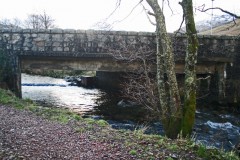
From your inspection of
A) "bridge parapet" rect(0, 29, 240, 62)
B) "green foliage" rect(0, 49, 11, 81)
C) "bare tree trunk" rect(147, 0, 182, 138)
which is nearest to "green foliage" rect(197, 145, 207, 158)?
"bare tree trunk" rect(147, 0, 182, 138)

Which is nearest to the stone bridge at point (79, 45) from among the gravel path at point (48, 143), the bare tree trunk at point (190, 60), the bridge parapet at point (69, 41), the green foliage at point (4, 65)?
the bridge parapet at point (69, 41)

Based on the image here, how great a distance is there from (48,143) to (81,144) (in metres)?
0.80

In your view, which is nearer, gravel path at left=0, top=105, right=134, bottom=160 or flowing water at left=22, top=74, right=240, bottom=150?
gravel path at left=0, top=105, right=134, bottom=160

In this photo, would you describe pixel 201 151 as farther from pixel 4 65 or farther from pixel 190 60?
pixel 4 65

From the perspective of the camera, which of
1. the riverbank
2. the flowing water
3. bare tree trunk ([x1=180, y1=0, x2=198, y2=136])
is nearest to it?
the riverbank

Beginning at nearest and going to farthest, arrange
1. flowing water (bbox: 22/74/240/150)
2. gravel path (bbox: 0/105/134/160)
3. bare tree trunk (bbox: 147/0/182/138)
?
gravel path (bbox: 0/105/134/160), bare tree trunk (bbox: 147/0/182/138), flowing water (bbox: 22/74/240/150)

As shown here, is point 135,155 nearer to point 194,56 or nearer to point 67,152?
point 67,152

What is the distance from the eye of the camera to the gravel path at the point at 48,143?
707 centimetres

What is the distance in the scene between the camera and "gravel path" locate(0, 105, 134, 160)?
7.07 m

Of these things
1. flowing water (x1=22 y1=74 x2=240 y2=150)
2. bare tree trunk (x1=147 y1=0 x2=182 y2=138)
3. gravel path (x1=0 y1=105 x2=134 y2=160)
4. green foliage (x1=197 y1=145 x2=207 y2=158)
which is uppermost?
bare tree trunk (x1=147 y1=0 x2=182 y2=138)

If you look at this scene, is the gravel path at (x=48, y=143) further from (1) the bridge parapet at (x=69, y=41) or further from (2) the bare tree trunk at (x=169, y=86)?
(1) the bridge parapet at (x=69, y=41)

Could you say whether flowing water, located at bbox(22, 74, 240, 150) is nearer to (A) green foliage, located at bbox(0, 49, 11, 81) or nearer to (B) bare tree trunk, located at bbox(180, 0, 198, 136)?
(B) bare tree trunk, located at bbox(180, 0, 198, 136)

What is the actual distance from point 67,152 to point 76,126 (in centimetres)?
310

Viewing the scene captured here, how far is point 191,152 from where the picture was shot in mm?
7809
